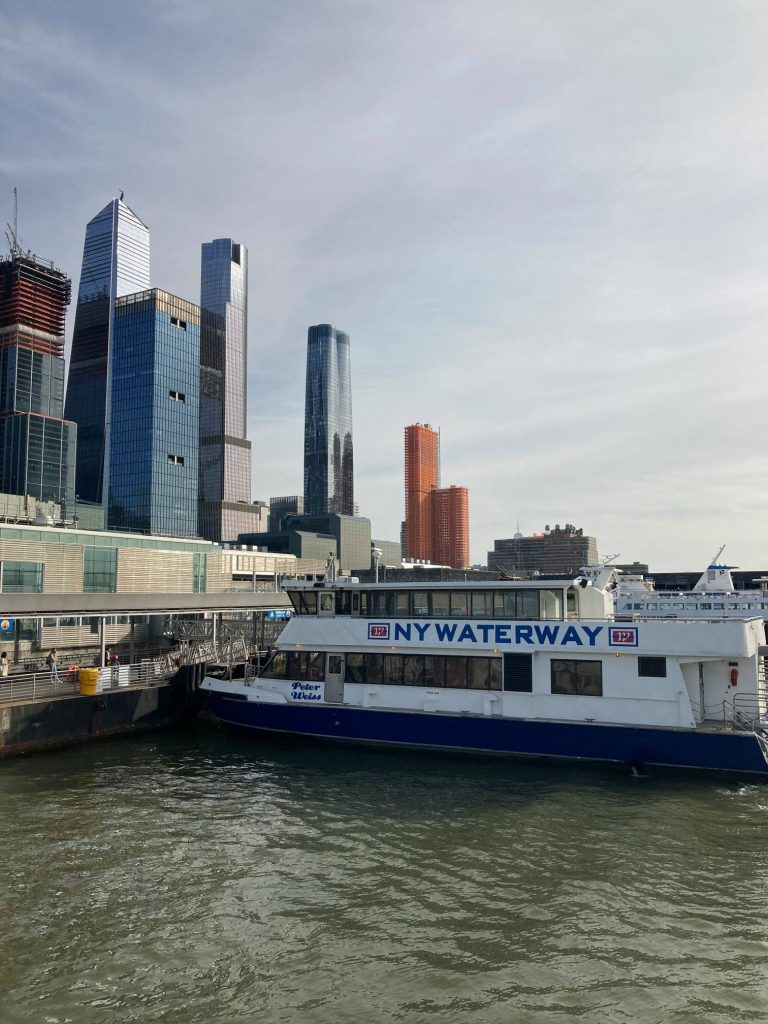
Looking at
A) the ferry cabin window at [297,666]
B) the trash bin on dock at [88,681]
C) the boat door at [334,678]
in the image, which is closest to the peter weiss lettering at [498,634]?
the boat door at [334,678]

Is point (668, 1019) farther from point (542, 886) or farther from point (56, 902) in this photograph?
point (56, 902)

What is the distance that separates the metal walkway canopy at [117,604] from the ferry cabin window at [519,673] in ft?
51.4

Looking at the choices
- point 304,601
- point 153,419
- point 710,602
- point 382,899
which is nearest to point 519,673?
point 304,601

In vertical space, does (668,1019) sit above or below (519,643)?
below

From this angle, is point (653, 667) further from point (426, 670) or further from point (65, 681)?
point (65, 681)

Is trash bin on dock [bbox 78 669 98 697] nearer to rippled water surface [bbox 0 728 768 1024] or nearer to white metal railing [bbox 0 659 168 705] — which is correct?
white metal railing [bbox 0 659 168 705]

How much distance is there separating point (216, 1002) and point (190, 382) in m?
176

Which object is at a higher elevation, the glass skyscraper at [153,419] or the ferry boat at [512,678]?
the glass skyscraper at [153,419]

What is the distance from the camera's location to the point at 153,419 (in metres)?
167

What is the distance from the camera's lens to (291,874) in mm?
14305

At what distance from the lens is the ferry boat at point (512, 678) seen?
22.5 m

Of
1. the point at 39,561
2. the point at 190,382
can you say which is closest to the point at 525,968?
the point at 39,561

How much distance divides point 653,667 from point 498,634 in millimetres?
5268

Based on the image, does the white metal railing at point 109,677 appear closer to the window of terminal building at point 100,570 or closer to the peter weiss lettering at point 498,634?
the peter weiss lettering at point 498,634
